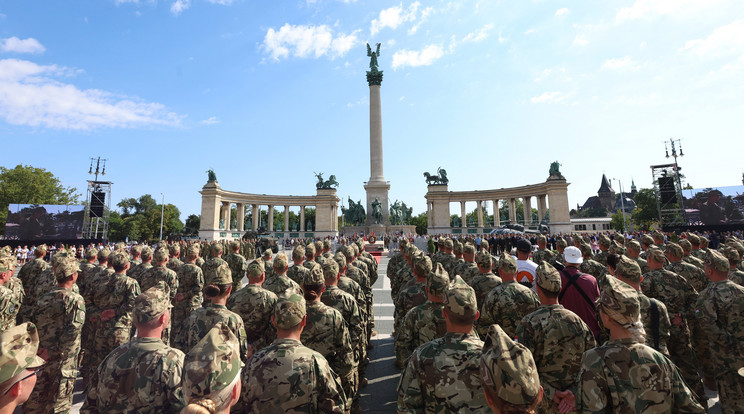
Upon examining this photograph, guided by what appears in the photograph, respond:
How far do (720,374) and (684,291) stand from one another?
129 centimetres

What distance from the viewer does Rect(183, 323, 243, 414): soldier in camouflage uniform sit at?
1.76m

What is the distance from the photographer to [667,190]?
38125mm

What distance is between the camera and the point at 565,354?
3.35 m

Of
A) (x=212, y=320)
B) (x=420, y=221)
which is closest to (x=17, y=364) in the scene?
(x=212, y=320)

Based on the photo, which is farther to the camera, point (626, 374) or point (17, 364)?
point (626, 374)

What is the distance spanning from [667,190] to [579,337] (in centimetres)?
4627

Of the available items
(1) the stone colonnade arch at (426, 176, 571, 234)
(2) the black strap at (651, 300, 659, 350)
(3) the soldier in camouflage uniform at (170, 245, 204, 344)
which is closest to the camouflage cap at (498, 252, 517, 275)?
(2) the black strap at (651, 300, 659, 350)

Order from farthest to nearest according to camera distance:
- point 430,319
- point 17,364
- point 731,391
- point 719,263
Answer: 1. point 719,263
2. point 731,391
3. point 430,319
4. point 17,364

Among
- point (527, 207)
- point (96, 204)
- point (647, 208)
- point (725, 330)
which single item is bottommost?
point (725, 330)

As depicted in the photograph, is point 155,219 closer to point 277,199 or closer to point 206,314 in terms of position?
point 277,199

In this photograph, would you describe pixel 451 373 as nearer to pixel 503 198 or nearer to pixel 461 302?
pixel 461 302

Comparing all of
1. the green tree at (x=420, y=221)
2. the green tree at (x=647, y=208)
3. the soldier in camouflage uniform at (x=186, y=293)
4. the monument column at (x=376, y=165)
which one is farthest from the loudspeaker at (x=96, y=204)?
the green tree at (x=420, y=221)

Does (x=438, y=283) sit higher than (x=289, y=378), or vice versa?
(x=438, y=283)

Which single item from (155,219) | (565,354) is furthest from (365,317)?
(155,219)
